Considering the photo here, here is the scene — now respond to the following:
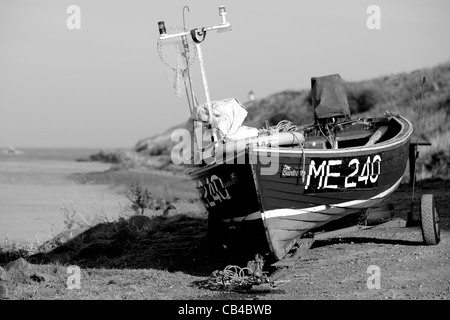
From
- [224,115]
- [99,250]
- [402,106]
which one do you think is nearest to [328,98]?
[224,115]

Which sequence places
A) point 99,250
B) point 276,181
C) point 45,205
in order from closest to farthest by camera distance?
point 276,181 < point 99,250 < point 45,205

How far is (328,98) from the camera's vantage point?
46.1ft

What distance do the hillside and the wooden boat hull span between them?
10785 millimetres

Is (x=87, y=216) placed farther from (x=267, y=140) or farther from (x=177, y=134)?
(x=267, y=140)

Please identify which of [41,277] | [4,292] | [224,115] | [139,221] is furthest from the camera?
[139,221]

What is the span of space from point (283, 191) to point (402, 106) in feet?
84.9

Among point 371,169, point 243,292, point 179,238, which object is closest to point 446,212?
point 371,169

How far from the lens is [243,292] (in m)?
9.84

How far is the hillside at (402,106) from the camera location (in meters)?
23.4

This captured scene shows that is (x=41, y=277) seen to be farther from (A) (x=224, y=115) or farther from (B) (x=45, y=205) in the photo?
(B) (x=45, y=205)

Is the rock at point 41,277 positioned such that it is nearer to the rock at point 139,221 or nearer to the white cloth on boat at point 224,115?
the white cloth on boat at point 224,115

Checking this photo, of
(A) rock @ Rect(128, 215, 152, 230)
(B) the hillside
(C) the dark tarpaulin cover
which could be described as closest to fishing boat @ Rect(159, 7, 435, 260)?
(C) the dark tarpaulin cover

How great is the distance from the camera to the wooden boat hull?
1051 centimetres
